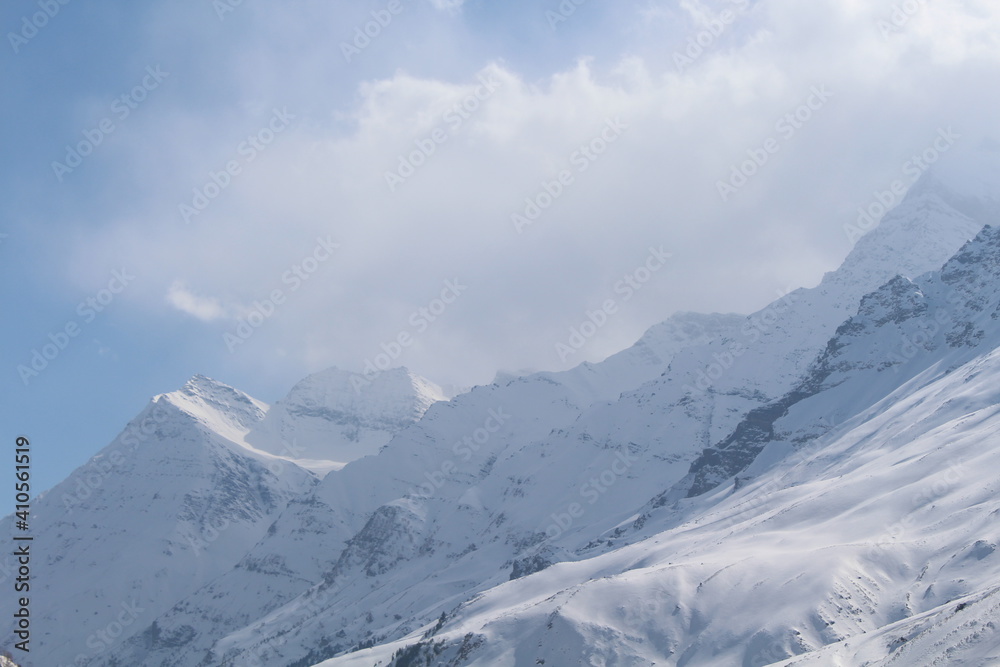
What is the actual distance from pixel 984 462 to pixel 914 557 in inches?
1496

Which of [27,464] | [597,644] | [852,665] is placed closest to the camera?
[27,464]

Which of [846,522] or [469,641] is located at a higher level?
[469,641]

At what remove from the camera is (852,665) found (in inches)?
4631

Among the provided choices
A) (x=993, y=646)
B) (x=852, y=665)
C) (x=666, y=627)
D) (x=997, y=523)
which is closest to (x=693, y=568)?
(x=666, y=627)

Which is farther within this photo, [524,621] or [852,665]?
[524,621]

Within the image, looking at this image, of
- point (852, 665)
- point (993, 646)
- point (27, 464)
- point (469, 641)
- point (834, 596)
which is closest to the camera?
point (27, 464)

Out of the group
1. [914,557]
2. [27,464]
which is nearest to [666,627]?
[914,557]

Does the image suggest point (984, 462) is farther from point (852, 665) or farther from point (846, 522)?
point (852, 665)

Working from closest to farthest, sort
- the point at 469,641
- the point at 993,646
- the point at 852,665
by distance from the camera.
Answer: the point at 993,646 < the point at 852,665 < the point at 469,641

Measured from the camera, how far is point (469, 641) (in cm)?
18712

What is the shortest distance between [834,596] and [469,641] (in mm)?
63027

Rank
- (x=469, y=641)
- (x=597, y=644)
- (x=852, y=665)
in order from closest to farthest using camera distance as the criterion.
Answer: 1. (x=852, y=665)
2. (x=597, y=644)
3. (x=469, y=641)

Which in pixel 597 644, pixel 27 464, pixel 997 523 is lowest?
pixel 997 523

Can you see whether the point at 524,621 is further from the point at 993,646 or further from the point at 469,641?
the point at 993,646
